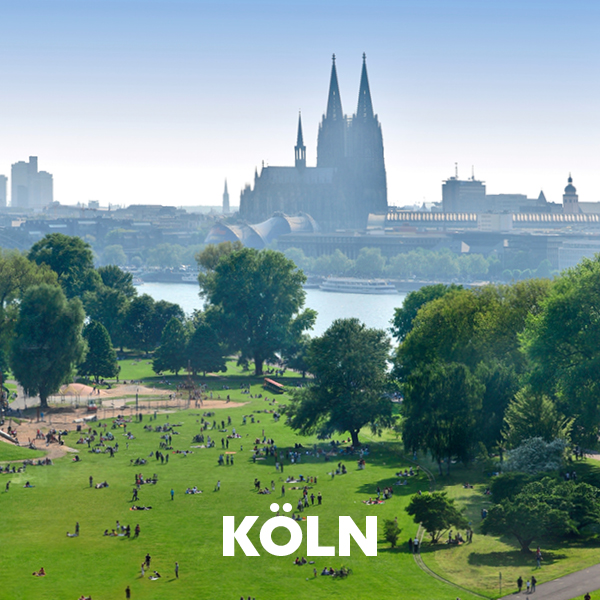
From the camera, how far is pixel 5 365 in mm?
90312

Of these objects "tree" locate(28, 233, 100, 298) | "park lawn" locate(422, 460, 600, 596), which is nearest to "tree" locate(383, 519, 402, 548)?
"park lawn" locate(422, 460, 600, 596)

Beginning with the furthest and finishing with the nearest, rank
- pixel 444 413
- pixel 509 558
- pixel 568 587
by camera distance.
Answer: pixel 444 413, pixel 509 558, pixel 568 587

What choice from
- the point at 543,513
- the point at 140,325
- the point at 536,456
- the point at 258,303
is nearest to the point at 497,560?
the point at 543,513

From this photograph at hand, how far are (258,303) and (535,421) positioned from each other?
174 ft

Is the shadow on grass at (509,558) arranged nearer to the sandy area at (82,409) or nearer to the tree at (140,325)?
the sandy area at (82,409)

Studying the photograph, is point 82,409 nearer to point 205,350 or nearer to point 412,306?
point 205,350

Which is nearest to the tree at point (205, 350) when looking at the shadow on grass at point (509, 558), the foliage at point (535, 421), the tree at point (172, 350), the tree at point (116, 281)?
the tree at point (172, 350)

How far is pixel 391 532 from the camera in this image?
4653cm

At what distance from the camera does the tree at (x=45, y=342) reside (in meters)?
82.2

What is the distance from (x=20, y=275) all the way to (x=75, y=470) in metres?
41.3

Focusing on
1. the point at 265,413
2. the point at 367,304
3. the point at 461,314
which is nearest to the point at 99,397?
the point at 265,413

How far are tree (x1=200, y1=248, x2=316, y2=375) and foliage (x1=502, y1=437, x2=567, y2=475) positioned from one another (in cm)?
5107

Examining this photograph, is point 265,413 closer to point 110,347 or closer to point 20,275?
point 110,347

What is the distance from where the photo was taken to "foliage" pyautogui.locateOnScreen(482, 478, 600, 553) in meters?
44.7
